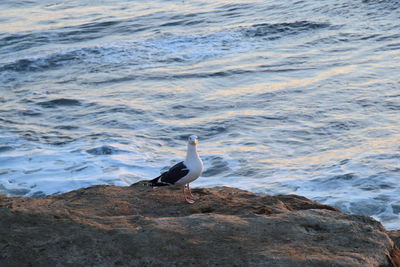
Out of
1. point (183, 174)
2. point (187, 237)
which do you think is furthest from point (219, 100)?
point (187, 237)

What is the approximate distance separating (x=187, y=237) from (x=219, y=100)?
27.8 ft

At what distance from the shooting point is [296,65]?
1434 centimetres

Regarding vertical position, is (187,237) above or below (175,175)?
above

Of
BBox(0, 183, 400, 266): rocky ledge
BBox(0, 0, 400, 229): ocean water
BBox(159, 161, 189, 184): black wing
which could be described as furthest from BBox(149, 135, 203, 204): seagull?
BBox(0, 0, 400, 229): ocean water

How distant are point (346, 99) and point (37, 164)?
5.92 m

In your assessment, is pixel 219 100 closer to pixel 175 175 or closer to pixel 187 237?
pixel 175 175

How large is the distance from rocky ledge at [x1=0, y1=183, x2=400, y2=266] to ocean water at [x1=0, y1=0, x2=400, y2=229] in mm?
2802

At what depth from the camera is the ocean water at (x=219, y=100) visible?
8523mm

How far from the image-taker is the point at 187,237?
157 inches

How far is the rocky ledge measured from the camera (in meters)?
3.76

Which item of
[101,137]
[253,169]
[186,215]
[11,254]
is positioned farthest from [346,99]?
[11,254]

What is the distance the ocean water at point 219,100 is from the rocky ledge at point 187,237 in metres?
2.80

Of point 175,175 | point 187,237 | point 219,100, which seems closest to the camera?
point 187,237

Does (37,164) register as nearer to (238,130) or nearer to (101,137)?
(101,137)
